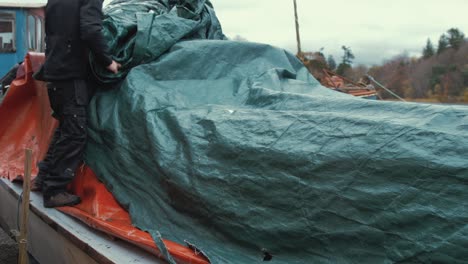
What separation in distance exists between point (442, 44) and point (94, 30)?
35.6 meters

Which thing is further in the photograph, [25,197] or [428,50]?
[428,50]

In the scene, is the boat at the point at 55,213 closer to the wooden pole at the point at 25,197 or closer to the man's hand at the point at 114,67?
the wooden pole at the point at 25,197

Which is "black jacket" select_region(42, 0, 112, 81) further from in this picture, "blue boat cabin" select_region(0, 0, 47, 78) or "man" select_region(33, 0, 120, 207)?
"blue boat cabin" select_region(0, 0, 47, 78)

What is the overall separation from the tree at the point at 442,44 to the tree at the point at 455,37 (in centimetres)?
46

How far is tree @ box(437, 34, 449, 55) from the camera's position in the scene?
109 ft

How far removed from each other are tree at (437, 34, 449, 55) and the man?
33894 millimetres

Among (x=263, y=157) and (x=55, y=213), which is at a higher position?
(x=263, y=157)

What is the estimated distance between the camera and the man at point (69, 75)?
2949 mm

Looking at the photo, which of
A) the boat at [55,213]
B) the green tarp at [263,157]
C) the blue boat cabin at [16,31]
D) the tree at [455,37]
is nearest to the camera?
the green tarp at [263,157]

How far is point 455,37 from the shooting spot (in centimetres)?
3275

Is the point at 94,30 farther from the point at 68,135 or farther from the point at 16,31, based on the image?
the point at 16,31

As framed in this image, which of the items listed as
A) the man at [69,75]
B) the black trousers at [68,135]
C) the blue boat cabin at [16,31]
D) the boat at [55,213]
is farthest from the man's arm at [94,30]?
the blue boat cabin at [16,31]

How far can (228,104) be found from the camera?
277 centimetres

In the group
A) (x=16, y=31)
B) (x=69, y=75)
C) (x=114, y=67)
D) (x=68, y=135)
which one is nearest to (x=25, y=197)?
(x=68, y=135)
